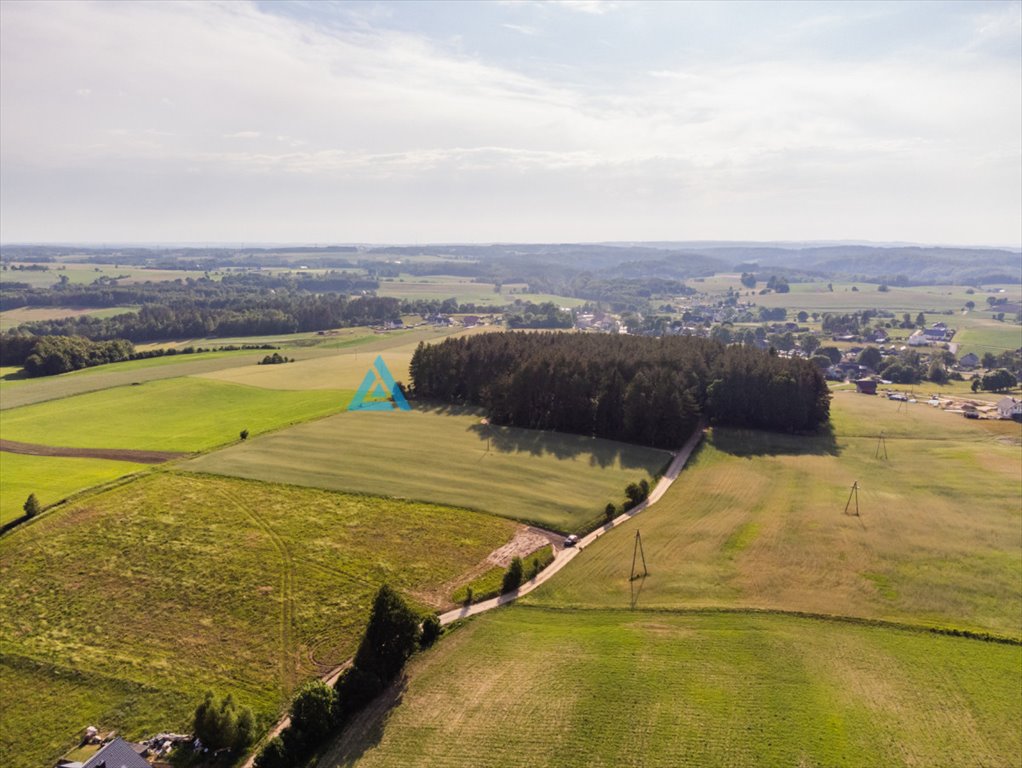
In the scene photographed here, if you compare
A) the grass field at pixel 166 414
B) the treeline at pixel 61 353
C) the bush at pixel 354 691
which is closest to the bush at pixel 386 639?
the bush at pixel 354 691

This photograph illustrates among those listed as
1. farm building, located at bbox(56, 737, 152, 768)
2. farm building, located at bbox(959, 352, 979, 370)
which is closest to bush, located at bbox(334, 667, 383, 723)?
farm building, located at bbox(56, 737, 152, 768)

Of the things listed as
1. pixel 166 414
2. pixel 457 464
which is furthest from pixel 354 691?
pixel 166 414

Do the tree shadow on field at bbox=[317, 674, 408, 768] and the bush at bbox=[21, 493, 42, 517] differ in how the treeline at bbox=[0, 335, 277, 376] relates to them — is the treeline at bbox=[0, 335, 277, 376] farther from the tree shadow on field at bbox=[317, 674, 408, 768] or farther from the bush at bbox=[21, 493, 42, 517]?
the tree shadow on field at bbox=[317, 674, 408, 768]

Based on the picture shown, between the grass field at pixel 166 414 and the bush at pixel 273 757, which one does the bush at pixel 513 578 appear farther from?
the grass field at pixel 166 414

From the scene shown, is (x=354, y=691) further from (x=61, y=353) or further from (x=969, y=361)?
(x=969, y=361)

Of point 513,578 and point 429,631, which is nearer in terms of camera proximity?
point 429,631

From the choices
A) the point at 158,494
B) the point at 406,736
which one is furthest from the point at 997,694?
the point at 158,494
